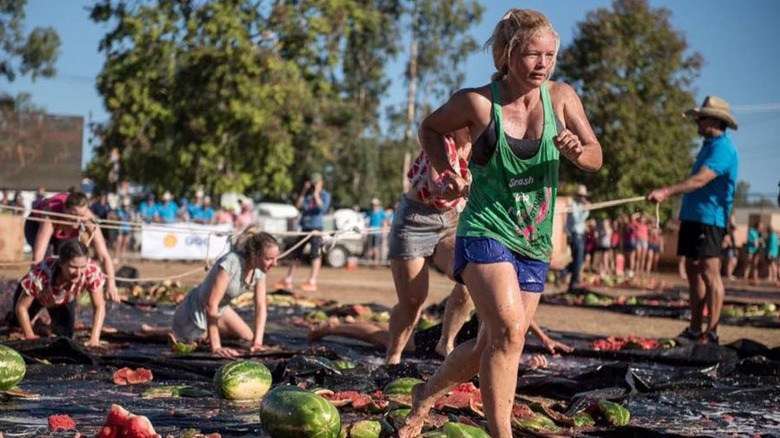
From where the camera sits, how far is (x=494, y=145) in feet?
16.8

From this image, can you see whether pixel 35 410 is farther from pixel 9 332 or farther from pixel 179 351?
pixel 9 332

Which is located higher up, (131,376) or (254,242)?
(254,242)

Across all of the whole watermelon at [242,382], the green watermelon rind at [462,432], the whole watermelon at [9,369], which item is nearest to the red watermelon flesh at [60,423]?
the whole watermelon at [9,369]

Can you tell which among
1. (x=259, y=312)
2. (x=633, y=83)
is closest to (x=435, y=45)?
(x=633, y=83)

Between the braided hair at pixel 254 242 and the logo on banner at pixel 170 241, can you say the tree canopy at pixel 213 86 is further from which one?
the braided hair at pixel 254 242

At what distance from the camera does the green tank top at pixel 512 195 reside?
5113 mm

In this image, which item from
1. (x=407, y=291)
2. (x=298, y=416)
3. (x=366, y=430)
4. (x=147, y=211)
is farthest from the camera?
(x=147, y=211)

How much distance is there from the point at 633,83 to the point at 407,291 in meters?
37.0

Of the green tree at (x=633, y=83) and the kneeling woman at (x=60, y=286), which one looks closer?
the kneeling woman at (x=60, y=286)

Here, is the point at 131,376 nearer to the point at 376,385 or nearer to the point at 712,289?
the point at 376,385

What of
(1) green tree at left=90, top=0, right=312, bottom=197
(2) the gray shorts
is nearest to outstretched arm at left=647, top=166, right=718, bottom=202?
(2) the gray shorts

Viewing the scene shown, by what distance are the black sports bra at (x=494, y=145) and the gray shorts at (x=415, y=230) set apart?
9.20ft

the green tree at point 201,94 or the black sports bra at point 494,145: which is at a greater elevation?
the green tree at point 201,94

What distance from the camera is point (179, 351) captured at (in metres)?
9.17
